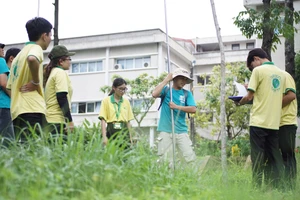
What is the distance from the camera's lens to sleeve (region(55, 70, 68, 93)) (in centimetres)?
484

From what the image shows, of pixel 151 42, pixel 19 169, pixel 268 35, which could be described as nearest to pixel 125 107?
pixel 19 169

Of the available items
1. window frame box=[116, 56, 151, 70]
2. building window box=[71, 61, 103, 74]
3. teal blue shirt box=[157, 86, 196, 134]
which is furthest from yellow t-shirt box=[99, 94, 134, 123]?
building window box=[71, 61, 103, 74]

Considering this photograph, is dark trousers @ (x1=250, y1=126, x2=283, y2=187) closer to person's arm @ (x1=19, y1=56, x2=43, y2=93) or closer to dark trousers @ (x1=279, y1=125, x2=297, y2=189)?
dark trousers @ (x1=279, y1=125, x2=297, y2=189)

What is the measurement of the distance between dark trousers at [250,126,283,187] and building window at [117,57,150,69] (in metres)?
24.9

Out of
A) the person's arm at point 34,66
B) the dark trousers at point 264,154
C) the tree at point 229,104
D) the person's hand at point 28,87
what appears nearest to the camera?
the person's arm at point 34,66

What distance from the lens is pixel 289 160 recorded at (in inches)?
217

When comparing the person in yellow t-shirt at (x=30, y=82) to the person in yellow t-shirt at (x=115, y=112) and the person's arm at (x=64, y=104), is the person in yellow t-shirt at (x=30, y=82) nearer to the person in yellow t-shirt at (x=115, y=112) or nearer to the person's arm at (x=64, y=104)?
the person's arm at (x=64, y=104)

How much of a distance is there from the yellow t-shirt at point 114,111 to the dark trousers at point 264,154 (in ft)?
5.30

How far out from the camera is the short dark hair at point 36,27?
14.6ft

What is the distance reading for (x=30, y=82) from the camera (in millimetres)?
4332

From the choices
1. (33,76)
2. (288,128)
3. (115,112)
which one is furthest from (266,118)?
(33,76)

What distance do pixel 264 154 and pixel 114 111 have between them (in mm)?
1909

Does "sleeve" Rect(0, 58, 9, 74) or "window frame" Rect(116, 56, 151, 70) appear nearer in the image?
"sleeve" Rect(0, 58, 9, 74)

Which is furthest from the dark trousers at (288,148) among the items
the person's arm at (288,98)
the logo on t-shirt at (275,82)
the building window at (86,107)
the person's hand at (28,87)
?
the building window at (86,107)
